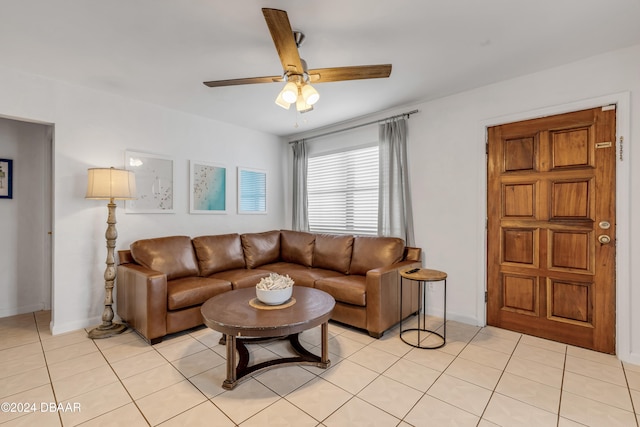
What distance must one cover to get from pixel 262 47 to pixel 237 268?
261cm

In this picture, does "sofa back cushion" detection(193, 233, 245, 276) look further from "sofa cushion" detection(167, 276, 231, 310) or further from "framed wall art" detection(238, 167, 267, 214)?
"framed wall art" detection(238, 167, 267, 214)

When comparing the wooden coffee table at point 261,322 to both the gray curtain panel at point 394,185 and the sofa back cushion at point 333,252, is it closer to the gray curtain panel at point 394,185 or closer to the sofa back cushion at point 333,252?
the sofa back cushion at point 333,252

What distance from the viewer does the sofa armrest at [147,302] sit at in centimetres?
260

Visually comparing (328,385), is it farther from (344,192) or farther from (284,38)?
(344,192)

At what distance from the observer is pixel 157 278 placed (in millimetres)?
2631

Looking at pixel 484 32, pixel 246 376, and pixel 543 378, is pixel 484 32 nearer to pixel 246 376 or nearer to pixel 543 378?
pixel 543 378

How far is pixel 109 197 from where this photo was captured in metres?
2.78

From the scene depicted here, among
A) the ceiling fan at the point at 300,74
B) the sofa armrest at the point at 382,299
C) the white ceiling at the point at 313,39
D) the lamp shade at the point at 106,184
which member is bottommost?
the sofa armrest at the point at 382,299

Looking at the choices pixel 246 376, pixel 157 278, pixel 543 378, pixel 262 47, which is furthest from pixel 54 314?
pixel 543 378

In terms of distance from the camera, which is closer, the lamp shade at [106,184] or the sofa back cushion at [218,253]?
the lamp shade at [106,184]

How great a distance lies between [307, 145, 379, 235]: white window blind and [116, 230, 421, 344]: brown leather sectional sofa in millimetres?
490

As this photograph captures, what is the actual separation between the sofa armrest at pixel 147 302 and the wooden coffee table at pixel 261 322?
0.62m

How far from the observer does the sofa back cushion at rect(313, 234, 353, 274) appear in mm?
3652

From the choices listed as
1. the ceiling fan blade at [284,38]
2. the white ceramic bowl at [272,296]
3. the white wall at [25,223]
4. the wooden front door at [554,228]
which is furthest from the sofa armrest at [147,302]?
the wooden front door at [554,228]
